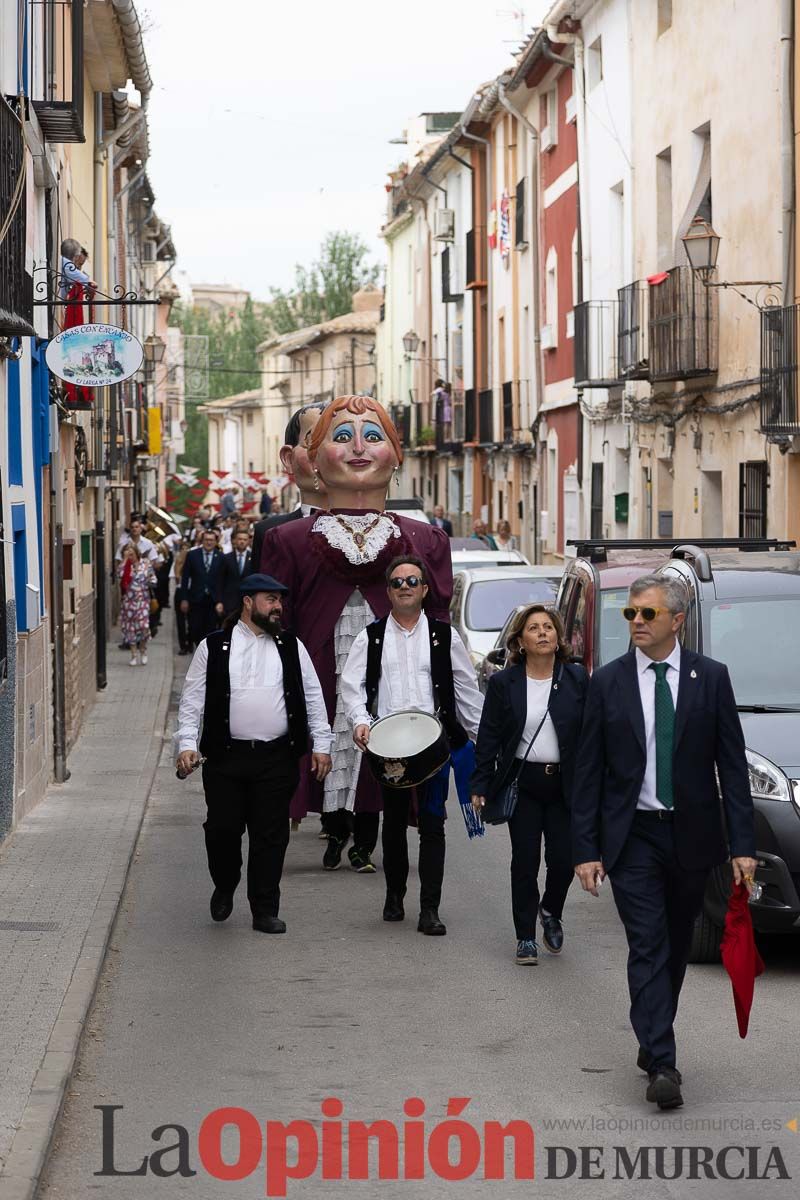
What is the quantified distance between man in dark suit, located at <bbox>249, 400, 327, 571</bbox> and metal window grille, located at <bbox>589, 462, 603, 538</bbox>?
16226 millimetres

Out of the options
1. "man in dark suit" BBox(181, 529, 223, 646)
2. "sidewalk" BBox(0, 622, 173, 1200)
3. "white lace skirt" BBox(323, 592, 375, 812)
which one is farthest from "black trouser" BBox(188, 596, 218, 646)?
"white lace skirt" BBox(323, 592, 375, 812)

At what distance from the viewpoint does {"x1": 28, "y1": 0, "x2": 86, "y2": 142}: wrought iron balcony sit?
1487cm

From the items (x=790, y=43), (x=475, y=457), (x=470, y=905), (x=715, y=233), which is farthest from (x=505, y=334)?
(x=470, y=905)

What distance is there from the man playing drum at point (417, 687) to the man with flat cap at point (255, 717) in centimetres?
28

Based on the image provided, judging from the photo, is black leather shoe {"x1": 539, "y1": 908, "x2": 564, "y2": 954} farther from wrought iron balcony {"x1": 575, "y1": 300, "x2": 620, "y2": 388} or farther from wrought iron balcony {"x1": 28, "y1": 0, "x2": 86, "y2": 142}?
wrought iron balcony {"x1": 575, "y1": 300, "x2": 620, "y2": 388}

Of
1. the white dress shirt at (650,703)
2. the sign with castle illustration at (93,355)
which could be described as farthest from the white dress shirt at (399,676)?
the sign with castle illustration at (93,355)

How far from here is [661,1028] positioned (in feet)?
20.6

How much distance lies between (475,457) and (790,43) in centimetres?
2547

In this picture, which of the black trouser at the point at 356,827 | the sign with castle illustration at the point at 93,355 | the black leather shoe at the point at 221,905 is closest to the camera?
the black leather shoe at the point at 221,905

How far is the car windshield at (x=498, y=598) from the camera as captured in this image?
1877cm

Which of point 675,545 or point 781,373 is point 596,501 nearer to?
point 781,373

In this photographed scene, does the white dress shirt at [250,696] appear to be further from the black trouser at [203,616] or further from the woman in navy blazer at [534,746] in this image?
the black trouser at [203,616]

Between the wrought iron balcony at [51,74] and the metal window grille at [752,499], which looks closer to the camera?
the wrought iron balcony at [51,74]

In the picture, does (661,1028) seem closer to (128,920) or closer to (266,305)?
(128,920)
